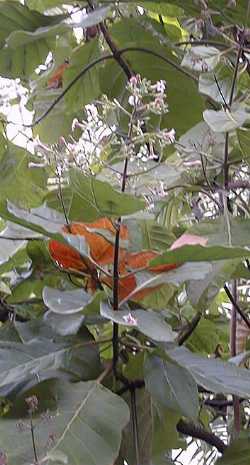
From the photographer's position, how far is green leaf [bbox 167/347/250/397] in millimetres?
509

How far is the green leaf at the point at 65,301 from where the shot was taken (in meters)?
0.49

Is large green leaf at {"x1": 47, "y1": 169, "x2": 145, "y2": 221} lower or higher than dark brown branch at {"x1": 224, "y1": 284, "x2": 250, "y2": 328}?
higher

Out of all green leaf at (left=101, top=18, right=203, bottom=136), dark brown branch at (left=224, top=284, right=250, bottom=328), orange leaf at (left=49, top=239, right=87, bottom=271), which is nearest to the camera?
orange leaf at (left=49, top=239, right=87, bottom=271)

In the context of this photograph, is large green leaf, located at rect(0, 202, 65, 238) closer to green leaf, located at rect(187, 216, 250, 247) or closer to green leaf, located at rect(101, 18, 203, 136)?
green leaf, located at rect(187, 216, 250, 247)

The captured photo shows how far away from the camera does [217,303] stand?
2.74 feet

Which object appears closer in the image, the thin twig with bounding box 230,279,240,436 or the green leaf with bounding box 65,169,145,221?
the green leaf with bounding box 65,169,145,221

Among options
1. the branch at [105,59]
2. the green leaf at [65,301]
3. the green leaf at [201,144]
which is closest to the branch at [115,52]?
the branch at [105,59]

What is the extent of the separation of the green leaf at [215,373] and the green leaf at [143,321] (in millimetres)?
35

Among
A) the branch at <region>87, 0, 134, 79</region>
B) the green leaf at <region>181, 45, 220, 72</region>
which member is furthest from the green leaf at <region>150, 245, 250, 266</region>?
the branch at <region>87, 0, 134, 79</region>

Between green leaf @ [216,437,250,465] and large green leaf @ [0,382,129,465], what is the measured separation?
0.12 meters

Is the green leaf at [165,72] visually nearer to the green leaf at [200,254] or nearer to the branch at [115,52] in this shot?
the branch at [115,52]

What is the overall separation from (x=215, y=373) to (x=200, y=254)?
0.28ft

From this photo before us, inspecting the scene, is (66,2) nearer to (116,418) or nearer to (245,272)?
(245,272)

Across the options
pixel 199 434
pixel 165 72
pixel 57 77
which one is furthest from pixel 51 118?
pixel 199 434
